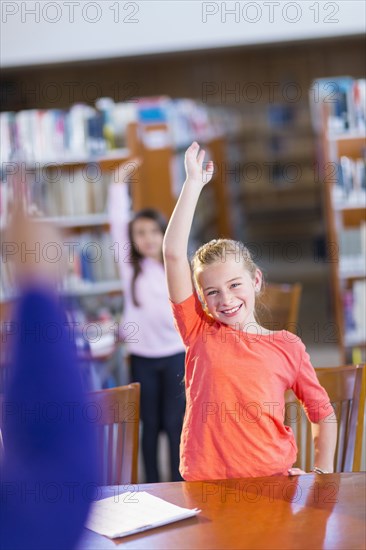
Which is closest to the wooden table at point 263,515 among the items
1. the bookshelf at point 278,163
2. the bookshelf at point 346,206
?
the bookshelf at point 346,206

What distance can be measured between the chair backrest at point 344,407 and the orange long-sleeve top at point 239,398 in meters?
0.23

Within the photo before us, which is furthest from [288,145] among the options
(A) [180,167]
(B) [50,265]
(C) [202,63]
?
(B) [50,265]

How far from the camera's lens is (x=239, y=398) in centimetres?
177

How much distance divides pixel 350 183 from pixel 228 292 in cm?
347

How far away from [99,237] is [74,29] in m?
1.38

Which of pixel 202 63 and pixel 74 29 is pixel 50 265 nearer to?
pixel 74 29

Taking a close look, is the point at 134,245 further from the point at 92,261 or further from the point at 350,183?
the point at 350,183

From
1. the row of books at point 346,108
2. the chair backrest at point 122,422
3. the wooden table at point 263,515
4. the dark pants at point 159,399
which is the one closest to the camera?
the wooden table at point 263,515

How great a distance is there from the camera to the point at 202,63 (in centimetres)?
1019

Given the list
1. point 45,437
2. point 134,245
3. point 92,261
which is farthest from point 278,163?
point 45,437

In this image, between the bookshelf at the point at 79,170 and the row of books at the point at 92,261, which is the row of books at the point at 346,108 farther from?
the row of books at the point at 92,261

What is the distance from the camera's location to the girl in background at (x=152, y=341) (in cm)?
326

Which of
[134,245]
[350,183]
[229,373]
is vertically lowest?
[229,373]

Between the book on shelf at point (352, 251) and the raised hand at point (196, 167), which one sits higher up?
the raised hand at point (196, 167)
